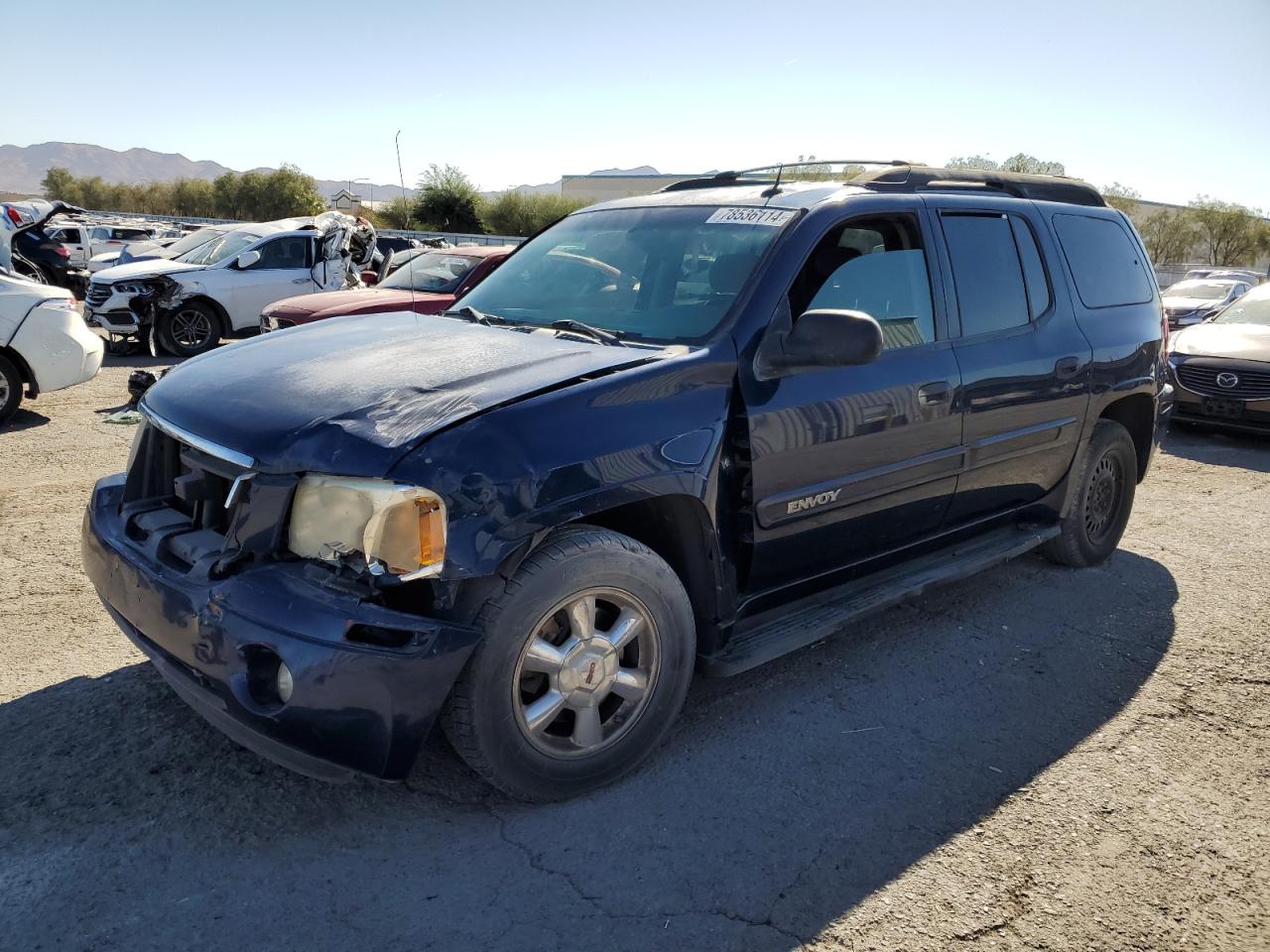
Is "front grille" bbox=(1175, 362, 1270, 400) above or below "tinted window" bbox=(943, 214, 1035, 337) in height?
below

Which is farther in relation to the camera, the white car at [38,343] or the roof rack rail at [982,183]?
the white car at [38,343]

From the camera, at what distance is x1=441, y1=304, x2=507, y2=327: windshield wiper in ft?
12.4

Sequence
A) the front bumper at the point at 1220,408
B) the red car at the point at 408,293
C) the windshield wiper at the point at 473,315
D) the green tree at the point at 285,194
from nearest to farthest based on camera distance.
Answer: the windshield wiper at the point at 473,315
the front bumper at the point at 1220,408
the red car at the point at 408,293
the green tree at the point at 285,194

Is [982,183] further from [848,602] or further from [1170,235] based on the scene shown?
[1170,235]

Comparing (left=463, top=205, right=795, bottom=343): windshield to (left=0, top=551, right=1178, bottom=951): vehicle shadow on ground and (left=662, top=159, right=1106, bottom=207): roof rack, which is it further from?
(left=0, top=551, right=1178, bottom=951): vehicle shadow on ground

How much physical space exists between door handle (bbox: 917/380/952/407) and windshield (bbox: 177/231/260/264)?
12.2m

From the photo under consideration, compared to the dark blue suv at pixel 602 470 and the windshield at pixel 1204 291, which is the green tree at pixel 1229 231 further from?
the dark blue suv at pixel 602 470

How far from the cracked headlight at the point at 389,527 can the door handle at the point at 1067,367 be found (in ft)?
10.5

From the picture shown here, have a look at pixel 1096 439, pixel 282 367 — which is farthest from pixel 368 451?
pixel 1096 439

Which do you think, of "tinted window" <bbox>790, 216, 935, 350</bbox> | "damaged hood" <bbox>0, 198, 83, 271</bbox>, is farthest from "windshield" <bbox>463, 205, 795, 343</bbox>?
"damaged hood" <bbox>0, 198, 83, 271</bbox>

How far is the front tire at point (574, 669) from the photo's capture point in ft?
8.45

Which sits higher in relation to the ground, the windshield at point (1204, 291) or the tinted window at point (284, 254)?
the tinted window at point (284, 254)

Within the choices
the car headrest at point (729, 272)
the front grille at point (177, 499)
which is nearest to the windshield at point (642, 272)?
the car headrest at point (729, 272)

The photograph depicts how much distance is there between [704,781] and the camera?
9.99ft
